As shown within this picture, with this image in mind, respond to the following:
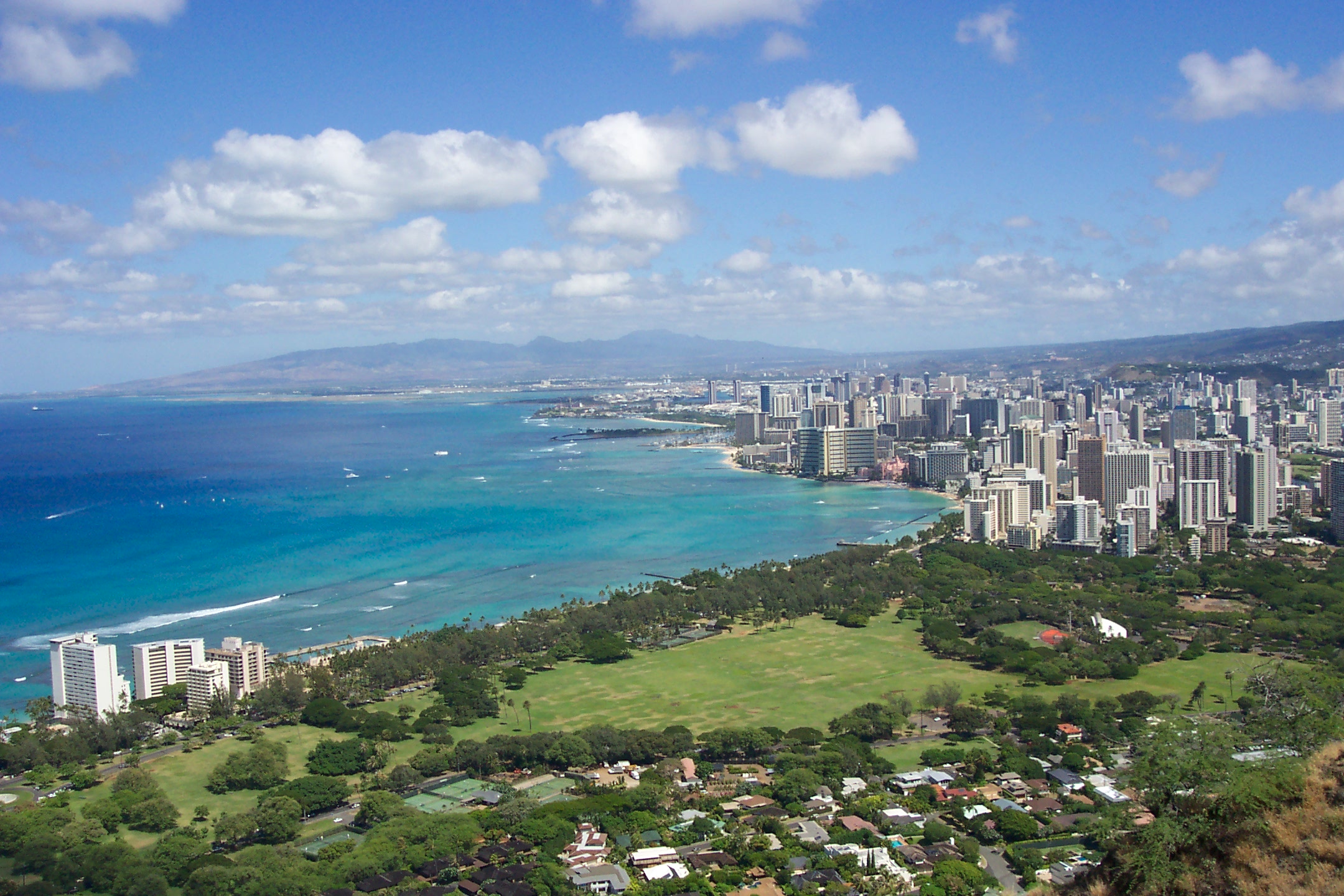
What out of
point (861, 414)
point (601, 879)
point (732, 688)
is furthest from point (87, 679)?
point (861, 414)

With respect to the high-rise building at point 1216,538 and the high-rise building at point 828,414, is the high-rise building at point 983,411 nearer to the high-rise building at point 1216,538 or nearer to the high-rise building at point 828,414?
the high-rise building at point 828,414

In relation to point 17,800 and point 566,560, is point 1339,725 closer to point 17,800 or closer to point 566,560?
point 17,800

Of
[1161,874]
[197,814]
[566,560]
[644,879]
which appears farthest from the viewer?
[566,560]

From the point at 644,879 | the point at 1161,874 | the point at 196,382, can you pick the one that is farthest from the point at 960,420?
the point at 196,382

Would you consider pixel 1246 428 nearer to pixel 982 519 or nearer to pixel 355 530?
pixel 982 519

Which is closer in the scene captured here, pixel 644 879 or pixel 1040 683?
pixel 644 879

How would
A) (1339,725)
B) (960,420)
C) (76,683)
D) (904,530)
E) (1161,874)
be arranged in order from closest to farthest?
(1161,874) < (1339,725) < (76,683) < (904,530) < (960,420)

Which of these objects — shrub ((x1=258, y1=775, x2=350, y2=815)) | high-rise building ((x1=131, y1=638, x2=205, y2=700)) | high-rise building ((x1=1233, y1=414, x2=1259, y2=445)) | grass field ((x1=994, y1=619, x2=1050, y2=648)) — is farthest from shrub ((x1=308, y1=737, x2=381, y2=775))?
high-rise building ((x1=1233, y1=414, x2=1259, y2=445))
